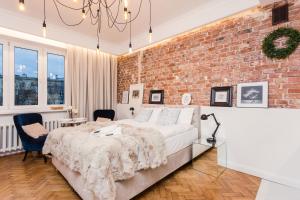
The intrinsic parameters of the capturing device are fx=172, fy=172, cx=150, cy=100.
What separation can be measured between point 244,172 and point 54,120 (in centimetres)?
412

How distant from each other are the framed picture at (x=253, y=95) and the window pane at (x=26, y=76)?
432 cm

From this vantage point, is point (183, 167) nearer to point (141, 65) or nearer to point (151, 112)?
point (151, 112)

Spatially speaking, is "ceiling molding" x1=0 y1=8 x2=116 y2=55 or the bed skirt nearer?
the bed skirt

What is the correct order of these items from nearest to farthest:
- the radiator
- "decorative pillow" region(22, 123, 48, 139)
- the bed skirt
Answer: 1. the bed skirt
2. "decorative pillow" region(22, 123, 48, 139)
3. the radiator

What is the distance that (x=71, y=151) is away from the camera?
2.06 meters

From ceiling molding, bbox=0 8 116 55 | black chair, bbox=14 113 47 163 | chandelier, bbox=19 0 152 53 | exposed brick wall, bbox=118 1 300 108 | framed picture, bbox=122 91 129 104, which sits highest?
chandelier, bbox=19 0 152 53

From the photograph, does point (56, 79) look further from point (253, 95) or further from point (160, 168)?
point (253, 95)

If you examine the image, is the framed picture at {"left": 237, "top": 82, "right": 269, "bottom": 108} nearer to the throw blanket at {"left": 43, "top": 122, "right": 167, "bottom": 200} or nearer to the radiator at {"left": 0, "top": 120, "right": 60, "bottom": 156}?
the throw blanket at {"left": 43, "top": 122, "right": 167, "bottom": 200}

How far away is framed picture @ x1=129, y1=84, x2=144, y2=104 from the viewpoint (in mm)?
4630

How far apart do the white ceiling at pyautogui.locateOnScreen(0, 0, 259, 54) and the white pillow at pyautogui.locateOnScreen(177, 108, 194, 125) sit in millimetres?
1620

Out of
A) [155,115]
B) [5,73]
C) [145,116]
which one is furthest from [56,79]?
[155,115]

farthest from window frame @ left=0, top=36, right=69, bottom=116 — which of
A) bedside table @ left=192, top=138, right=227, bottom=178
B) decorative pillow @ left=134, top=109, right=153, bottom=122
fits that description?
bedside table @ left=192, top=138, right=227, bottom=178

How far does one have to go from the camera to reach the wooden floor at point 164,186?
213cm

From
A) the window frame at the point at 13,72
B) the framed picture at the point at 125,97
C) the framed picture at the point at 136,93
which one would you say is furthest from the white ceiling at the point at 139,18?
the framed picture at the point at 125,97
